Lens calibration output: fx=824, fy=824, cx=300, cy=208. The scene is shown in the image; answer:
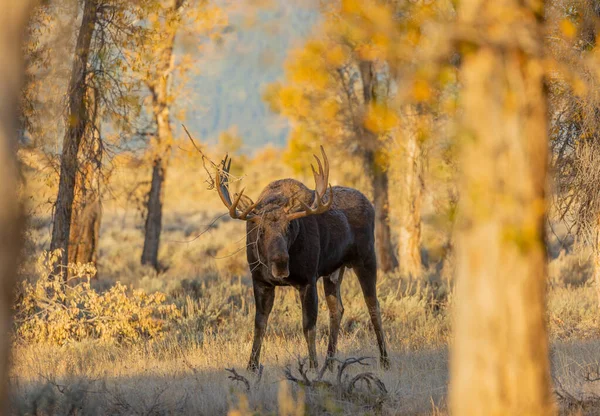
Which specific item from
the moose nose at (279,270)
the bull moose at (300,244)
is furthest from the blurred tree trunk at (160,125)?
the moose nose at (279,270)

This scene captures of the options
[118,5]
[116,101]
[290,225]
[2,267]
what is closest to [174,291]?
[116,101]

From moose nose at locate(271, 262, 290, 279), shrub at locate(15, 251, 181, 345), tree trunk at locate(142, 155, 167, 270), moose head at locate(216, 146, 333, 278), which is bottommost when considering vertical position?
shrub at locate(15, 251, 181, 345)

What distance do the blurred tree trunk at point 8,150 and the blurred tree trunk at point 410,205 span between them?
1601 cm

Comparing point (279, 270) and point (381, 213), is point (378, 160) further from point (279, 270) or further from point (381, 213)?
point (279, 270)

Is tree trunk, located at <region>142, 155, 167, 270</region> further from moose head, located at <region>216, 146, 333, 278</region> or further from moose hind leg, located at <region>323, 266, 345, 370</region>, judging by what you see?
moose head, located at <region>216, 146, 333, 278</region>

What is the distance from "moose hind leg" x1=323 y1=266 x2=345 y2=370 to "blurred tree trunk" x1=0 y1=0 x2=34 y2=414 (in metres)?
6.00

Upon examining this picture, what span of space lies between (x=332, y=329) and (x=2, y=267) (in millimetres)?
6399

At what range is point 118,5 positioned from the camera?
1244 centimetres

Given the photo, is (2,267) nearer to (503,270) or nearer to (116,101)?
(503,270)

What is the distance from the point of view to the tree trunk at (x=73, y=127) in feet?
38.3

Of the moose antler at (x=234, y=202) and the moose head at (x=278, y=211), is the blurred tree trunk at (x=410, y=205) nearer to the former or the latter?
the moose head at (x=278, y=211)

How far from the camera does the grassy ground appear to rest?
6.60 meters

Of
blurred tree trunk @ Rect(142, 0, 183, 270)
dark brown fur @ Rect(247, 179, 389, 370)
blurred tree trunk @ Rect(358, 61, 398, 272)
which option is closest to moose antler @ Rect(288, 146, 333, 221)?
dark brown fur @ Rect(247, 179, 389, 370)

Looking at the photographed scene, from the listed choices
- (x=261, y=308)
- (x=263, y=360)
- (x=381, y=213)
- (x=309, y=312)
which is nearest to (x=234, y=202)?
(x=261, y=308)
